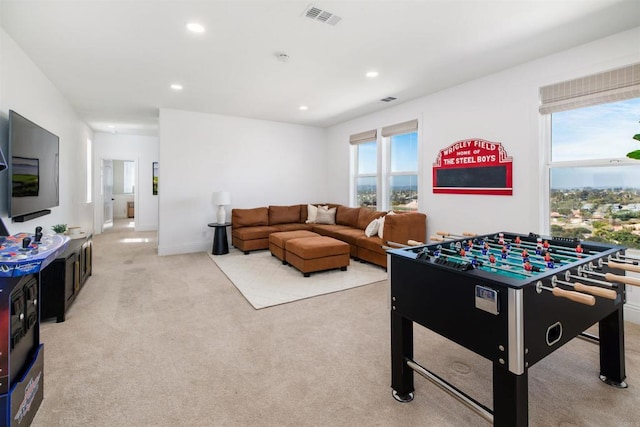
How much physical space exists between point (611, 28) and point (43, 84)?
589 centimetres

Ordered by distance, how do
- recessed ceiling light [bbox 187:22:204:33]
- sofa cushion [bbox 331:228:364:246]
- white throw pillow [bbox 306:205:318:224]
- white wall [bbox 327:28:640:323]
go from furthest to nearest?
1. white throw pillow [bbox 306:205:318:224]
2. sofa cushion [bbox 331:228:364:246]
3. white wall [bbox 327:28:640:323]
4. recessed ceiling light [bbox 187:22:204:33]

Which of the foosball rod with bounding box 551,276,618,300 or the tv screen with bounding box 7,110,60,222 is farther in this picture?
the tv screen with bounding box 7,110,60,222

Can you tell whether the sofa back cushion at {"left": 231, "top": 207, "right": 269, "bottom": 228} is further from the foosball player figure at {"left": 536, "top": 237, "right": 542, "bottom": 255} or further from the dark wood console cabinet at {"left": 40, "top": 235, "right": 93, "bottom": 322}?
the foosball player figure at {"left": 536, "top": 237, "right": 542, "bottom": 255}

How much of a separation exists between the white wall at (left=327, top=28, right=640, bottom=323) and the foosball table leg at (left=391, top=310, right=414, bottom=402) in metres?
2.44

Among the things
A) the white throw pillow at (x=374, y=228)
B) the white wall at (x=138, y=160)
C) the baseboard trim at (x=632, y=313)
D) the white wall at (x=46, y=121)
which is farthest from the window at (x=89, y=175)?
the baseboard trim at (x=632, y=313)

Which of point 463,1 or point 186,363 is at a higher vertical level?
point 463,1

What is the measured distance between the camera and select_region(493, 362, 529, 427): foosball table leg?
1.18m

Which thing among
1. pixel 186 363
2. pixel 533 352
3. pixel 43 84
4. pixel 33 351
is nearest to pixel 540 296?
pixel 533 352

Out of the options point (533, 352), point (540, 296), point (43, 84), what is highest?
point (43, 84)

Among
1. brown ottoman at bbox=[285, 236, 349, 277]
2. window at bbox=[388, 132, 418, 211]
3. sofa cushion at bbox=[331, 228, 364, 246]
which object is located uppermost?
window at bbox=[388, 132, 418, 211]

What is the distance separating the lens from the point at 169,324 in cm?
264

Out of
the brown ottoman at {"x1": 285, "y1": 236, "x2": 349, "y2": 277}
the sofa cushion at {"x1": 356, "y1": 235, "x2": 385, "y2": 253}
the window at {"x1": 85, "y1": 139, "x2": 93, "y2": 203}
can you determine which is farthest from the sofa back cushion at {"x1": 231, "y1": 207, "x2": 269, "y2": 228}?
the window at {"x1": 85, "y1": 139, "x2": 93, "y2": 203}

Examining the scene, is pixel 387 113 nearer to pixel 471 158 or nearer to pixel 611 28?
pixel 471 158

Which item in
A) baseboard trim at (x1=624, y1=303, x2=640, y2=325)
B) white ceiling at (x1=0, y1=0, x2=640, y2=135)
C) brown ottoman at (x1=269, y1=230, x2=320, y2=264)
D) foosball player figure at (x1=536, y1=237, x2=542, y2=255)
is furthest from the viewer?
brown ottoman at (x1=269, y1=230, x2=320, y2=264)
